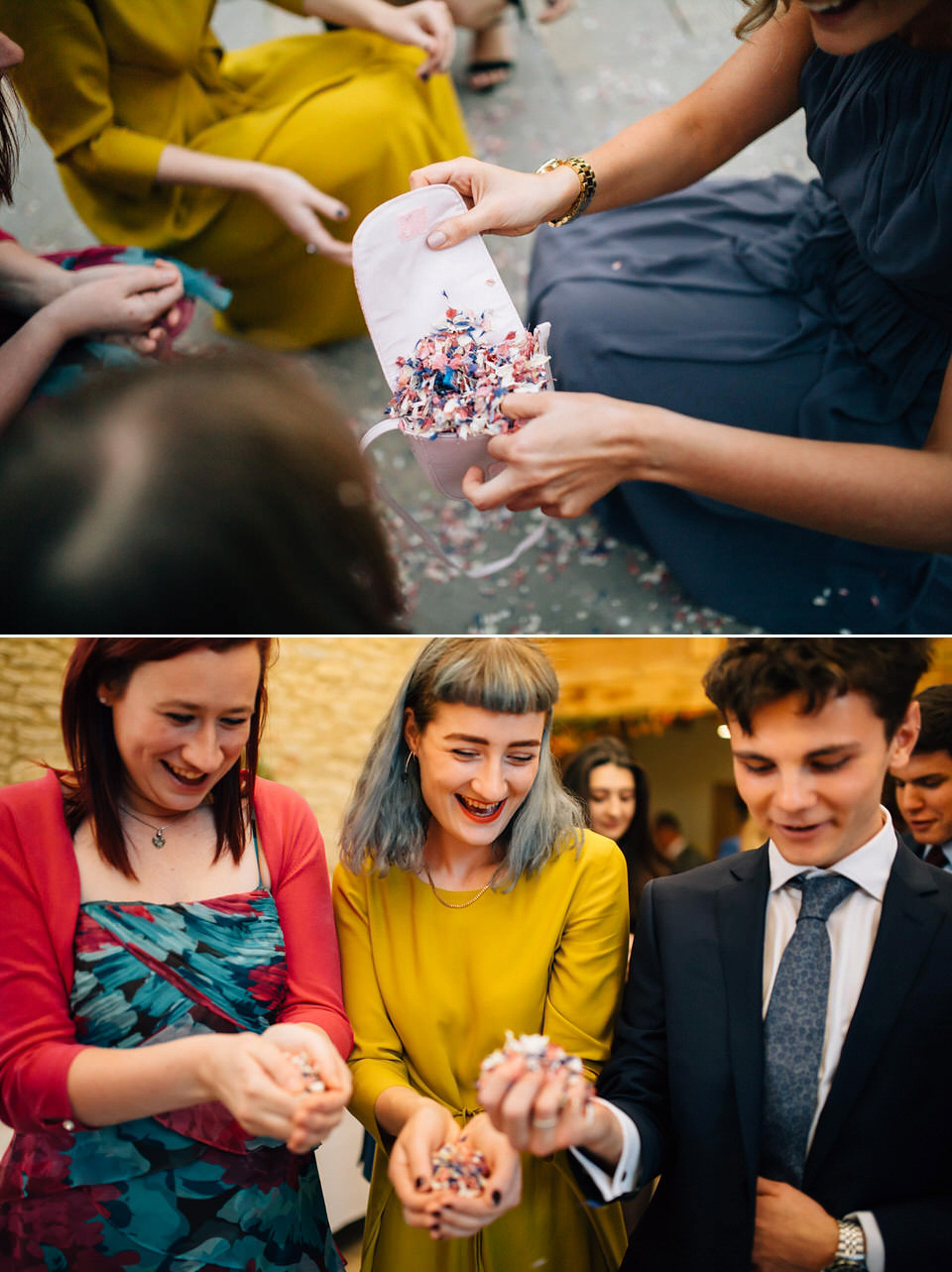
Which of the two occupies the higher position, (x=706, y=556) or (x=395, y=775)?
(x=395, y=775)

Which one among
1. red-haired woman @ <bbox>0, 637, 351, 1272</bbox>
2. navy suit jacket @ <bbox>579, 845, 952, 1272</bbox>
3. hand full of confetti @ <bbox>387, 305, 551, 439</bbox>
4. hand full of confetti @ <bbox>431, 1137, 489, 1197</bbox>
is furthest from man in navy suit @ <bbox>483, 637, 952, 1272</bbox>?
hand full of confetti @ <bbox>387, 305, 551, 439</bbox>

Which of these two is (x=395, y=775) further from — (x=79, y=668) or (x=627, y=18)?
(x=627, y=18)

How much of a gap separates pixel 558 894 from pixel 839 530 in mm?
694


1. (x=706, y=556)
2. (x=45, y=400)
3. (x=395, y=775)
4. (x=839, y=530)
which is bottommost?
(x=706, y=556)

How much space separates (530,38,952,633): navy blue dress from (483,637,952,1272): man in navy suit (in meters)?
0.66

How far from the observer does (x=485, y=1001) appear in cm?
109

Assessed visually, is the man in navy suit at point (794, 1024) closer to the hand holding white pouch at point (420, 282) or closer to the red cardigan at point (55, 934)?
the red cardigan at point (55, 934)

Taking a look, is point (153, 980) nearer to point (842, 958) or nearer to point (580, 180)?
point (842, 958)

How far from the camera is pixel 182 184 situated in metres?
1.79

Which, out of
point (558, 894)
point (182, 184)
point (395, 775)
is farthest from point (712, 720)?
point (182, 184)

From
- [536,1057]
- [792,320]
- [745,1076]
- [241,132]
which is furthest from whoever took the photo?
[241,132]

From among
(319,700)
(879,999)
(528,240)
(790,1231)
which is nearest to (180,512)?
(319,700)

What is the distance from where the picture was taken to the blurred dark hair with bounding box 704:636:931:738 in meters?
1.03

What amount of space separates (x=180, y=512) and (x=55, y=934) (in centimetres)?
52
